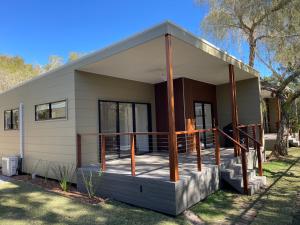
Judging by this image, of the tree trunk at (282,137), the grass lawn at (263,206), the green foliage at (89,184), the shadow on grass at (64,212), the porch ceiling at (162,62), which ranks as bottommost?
the grass lawn at (263,206)

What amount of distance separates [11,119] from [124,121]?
194 inches

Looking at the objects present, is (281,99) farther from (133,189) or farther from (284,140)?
(133,189)

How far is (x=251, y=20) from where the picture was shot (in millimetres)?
7953

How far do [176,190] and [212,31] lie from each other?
7.61 metres

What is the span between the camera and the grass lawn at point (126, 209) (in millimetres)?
4203

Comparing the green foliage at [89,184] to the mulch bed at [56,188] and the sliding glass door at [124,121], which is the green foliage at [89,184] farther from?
the sliding glass door at [124,121]

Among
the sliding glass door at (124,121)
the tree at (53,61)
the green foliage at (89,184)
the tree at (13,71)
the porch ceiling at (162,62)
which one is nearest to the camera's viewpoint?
the porch ceiling at (162,62)

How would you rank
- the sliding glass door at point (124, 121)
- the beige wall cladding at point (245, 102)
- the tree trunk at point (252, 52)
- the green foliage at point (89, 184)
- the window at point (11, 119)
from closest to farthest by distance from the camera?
the green foliage at point (89, 184) < the sliding glass door at point (124, 121) < the beige wall cladding at point (245, 102) < the window at point (11, 119) < the tree trunk at point (252, 52)

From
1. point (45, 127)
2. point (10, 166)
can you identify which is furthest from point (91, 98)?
point (10, 166)

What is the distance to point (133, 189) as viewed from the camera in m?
Answer: 4.98

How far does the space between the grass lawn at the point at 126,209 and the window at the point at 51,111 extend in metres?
2.16

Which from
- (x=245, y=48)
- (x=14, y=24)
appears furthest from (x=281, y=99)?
(x=14, y=24)

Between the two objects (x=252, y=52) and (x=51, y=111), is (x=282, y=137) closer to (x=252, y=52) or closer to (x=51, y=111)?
(x=252, y=52)

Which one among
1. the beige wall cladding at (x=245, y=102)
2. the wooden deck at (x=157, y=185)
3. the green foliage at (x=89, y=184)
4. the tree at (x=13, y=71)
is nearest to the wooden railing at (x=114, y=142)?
the wooden deck at (x=157, y=185)
